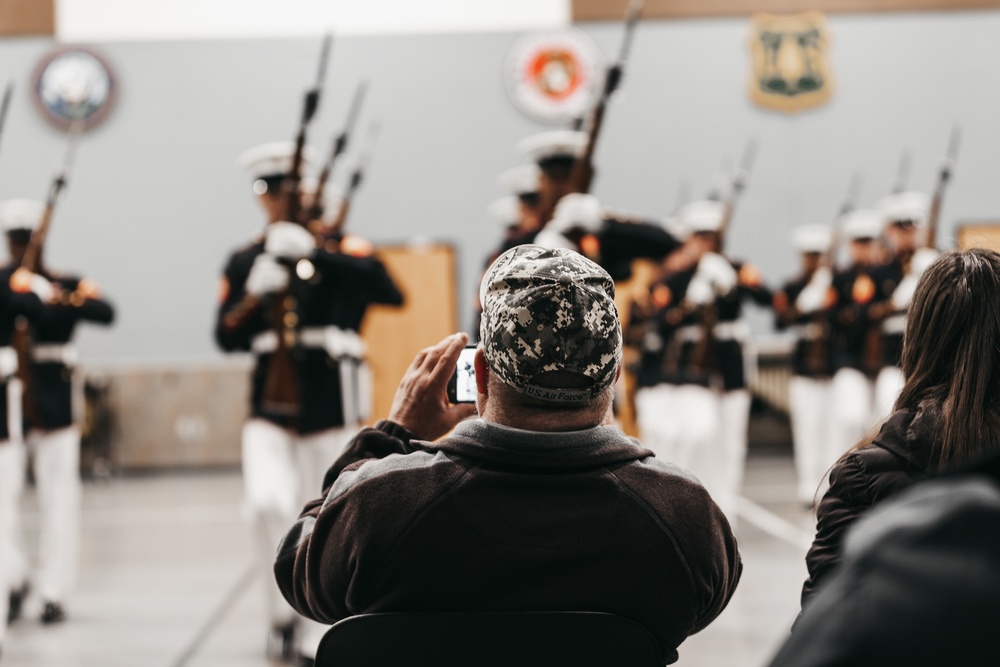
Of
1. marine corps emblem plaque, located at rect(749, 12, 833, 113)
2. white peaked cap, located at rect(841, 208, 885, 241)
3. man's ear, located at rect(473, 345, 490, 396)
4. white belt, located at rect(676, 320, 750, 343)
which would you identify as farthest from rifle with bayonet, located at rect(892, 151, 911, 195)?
man's ear, located at rect(473, 345, 490, 396)

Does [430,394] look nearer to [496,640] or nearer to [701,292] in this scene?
[496,640]

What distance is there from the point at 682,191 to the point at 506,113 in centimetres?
187

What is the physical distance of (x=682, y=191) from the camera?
1196 cm

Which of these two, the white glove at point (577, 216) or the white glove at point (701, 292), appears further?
the white glove at point (701, 292)

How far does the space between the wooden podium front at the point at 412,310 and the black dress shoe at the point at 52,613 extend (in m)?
6.63

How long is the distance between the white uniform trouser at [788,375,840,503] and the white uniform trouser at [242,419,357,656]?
4777 mm

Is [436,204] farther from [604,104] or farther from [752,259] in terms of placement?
[604,104]

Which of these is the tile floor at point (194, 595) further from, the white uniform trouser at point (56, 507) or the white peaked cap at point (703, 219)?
the white peaked cap at point (703, 219)

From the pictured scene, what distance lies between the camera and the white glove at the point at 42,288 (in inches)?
207

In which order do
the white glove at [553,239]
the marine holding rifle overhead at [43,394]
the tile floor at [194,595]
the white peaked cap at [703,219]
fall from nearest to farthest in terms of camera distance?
1. the white glove at [553,239]
2. the tile floor at [194,595]
3. the marine holding rifle overhead at [43,394]
4. the white peaked cap at [703,219]

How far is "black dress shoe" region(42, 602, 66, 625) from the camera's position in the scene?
5.23 m

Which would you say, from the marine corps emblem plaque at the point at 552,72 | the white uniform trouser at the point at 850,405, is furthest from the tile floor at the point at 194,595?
the marine corps emblem plaque at the point at 552,72

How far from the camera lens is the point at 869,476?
179cm

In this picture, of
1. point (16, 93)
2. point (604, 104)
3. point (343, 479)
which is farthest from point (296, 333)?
point (16, 93)
